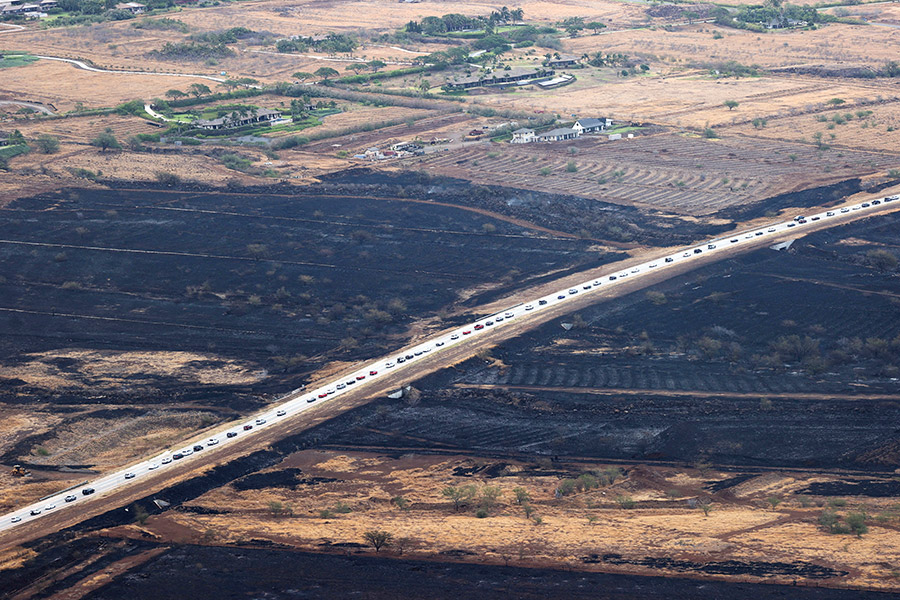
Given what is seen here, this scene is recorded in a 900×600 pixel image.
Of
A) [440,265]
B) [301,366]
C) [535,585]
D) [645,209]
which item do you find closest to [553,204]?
[645,209]

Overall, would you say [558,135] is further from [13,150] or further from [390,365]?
[13,150]

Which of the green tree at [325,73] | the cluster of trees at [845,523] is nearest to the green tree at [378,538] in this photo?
the cluster of trees at [845,523]

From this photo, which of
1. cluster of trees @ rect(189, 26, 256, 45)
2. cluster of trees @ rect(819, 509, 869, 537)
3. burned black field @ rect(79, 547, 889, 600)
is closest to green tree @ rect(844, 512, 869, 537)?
cluster of trees @ rect(819, 509, 869, 537)

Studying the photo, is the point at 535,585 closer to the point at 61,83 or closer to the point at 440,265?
the point at 440,265

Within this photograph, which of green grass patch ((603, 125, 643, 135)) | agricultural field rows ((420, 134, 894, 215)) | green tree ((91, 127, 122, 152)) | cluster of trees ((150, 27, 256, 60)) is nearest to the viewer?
agricultural field rows ((420, 134, 894, 215))

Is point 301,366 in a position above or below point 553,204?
below

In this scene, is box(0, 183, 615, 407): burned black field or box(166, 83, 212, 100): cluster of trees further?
box(166, 83, 212, 100): cluster of trees

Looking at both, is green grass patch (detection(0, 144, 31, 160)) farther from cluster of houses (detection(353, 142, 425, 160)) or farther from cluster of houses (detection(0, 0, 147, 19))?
cluster of houses (detection(0, 0, 147, 19))
